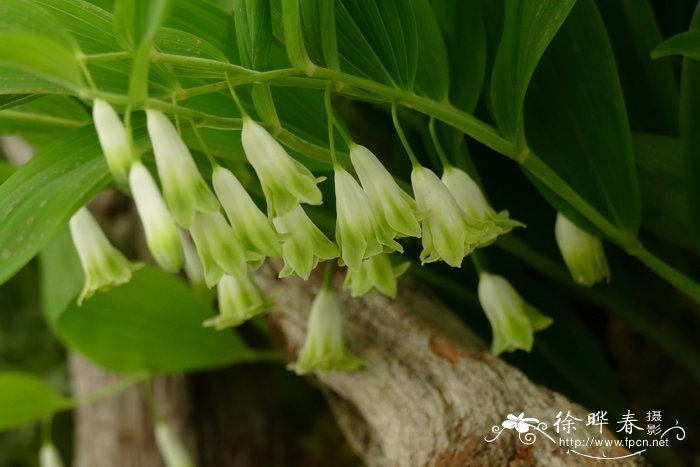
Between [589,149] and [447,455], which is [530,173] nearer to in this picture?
[589,149]

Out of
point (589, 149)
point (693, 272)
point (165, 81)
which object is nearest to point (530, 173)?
point (589, 149)

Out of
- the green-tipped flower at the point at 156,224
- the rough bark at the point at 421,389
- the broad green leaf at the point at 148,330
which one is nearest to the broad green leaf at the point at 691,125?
the rough bark at the point at 421,389

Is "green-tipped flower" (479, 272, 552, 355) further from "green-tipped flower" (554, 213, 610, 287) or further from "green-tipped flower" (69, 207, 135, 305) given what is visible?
"green-tipped flower" (69, 207, 135, 305)

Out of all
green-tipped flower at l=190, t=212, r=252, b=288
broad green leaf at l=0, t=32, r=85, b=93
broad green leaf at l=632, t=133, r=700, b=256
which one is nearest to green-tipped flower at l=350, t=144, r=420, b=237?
green-tipped flower at l=190, t=212, r=252, b=288

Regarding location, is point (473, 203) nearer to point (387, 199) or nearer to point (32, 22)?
point (387, 199)

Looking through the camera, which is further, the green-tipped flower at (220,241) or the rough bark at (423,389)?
the rough bark at (423,389)

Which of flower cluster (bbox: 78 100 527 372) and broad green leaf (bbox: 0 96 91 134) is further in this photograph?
broad green leaf (bbox: 0 96 91 134)

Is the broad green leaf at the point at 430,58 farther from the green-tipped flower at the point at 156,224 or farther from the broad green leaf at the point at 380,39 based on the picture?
the green-tipped flower at the point at 156,224
